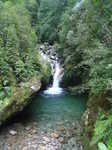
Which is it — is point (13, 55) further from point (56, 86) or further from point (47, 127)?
point (56, 86)

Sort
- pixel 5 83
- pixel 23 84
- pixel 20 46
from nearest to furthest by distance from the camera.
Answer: pixel 5 83
pixel 23 84
pixel 20 46

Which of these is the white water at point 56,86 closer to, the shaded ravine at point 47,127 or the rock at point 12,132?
the shaded ravine at point 47,127

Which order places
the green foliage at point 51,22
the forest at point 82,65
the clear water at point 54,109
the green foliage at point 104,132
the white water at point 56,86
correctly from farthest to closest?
the green foliage at point 51,22, the white water at point 56,86, the clear water at point 54,109, the forest at point 82,65, the green foliage at point 104,132

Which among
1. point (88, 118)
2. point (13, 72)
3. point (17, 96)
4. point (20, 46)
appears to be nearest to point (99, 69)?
point (88, 118)

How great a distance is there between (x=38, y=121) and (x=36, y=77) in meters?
2.22

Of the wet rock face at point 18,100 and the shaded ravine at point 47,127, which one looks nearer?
the shaded ravine at point 47,127

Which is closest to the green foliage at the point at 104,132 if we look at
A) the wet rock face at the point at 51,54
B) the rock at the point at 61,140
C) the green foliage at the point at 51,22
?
the rock at the point at 61,140

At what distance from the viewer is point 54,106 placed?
10.4 metres

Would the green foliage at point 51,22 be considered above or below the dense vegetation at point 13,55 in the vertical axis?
above

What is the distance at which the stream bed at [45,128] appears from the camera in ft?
22.6

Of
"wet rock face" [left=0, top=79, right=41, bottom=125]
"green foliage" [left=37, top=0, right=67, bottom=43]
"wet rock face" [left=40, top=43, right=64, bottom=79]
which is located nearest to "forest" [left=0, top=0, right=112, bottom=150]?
"wet rock face" [left=0, top=79, right=41, bottom=125]

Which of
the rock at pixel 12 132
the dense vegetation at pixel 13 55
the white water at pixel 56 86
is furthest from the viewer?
the white water at pixel 56 86

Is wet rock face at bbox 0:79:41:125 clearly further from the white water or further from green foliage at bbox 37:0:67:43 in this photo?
green foliage at bbox 37:0:67:43

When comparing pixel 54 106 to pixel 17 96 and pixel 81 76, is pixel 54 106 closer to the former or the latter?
pixel 17 96
